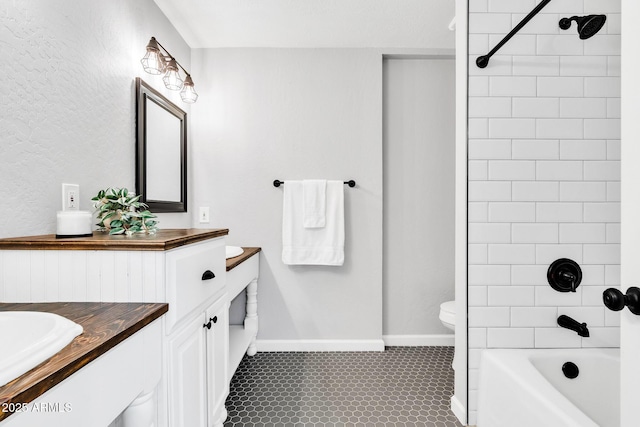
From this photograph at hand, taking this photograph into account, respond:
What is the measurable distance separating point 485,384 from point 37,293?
157 centimetres

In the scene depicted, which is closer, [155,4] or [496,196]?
[496,196]

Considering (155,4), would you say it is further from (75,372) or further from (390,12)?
(75,372)

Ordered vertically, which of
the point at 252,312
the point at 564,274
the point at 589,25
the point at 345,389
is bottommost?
the point at 345,389

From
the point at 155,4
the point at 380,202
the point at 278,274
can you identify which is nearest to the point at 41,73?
the point at 155,4

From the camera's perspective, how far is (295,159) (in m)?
2.34

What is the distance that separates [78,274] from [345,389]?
149cm

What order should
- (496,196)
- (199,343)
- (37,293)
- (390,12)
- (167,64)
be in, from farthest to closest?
(390,12), (167,64), (496,196), (199,343), (37,293)

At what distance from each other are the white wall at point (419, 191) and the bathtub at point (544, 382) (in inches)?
42.4

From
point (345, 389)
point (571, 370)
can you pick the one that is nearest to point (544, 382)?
point (571, 370)

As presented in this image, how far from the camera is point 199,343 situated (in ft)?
3.94

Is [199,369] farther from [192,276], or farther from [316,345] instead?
[316,345]

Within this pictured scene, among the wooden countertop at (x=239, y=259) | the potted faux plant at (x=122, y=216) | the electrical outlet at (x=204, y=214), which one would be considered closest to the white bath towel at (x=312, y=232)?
the wooden countertop at (x=239, y=259)

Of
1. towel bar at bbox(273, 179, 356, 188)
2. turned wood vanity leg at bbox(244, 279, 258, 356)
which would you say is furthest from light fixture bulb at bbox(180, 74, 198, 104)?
turned wood vanity leg at bbox(244, 279, 258, 356)

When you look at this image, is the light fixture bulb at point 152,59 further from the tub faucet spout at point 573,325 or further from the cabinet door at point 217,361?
the tub faucet spout at point 573,325
